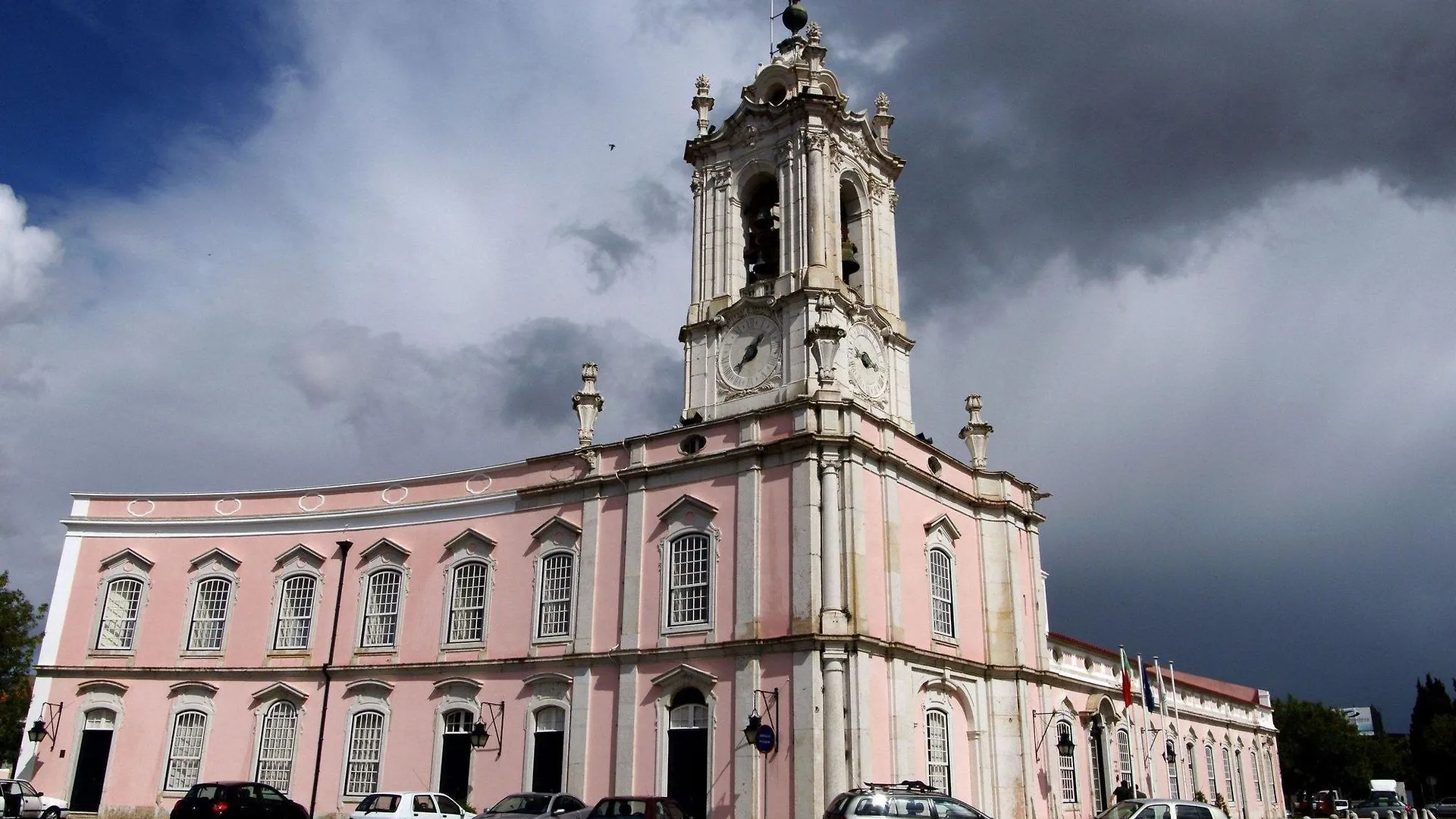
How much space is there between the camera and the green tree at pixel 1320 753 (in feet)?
206

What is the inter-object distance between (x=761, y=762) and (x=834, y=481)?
19.7 feet

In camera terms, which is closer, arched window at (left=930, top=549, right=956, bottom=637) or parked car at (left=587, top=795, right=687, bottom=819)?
parked car at (left=587, top=795, right=687, bottom=819)

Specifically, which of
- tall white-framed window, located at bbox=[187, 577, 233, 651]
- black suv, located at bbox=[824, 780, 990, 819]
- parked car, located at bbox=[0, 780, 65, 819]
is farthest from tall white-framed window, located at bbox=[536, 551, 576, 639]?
parked car, located at bbox=[0, 780, 65, 819]

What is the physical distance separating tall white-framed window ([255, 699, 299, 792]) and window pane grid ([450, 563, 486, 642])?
5.20m

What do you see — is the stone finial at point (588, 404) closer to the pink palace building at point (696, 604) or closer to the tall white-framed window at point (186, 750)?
the pink palace building at point (696, 604)

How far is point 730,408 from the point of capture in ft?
98.6

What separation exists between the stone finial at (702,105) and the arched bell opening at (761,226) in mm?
2723

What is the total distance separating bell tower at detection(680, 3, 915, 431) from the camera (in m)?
29.5

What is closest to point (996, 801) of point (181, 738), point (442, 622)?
point (442, 622)

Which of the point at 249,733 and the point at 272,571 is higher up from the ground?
the point at 272,571

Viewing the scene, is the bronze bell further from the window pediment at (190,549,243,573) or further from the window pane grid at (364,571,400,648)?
the window pediment at (190,549,243,573)

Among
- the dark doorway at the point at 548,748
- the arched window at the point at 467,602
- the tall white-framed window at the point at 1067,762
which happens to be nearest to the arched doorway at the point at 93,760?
the arched window at the point at 467,602

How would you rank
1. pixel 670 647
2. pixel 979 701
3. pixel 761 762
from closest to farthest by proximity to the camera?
pixel 761 762 < pixel 670 647 < pixel 979 701

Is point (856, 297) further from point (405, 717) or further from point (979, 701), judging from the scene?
point (405, 717)
